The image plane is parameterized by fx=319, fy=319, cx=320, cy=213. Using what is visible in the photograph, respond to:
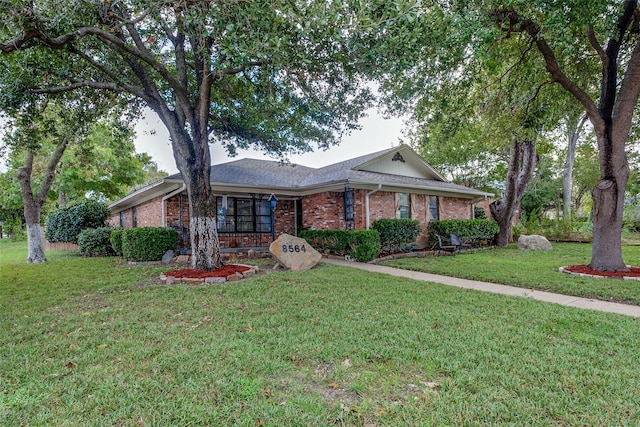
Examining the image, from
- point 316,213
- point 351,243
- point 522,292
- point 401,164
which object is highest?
point 401,164

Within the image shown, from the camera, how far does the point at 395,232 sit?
444 inches

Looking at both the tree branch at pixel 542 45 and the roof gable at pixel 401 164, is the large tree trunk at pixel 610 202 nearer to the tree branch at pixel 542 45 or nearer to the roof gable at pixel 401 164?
the tree branch at pixel 542 45

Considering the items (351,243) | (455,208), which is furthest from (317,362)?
(455,208)

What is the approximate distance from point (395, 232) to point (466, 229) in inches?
159

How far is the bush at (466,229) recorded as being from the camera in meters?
12.9

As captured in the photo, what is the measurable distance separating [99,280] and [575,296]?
385 inches

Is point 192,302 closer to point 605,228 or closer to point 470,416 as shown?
point 470,416

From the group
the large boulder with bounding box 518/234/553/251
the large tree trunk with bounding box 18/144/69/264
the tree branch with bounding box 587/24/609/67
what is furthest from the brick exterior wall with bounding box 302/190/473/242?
the large tree trunk with bounding box 18/144/69/264

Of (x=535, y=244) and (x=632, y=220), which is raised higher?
(x=632, y=220)

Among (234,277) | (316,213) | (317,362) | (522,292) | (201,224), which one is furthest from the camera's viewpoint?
(316,213)

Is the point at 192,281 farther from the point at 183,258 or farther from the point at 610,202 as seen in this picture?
the point at 610,202

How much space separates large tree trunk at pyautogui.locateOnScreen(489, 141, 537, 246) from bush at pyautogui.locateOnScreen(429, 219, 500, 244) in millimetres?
669

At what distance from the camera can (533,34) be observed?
7098 millimetres

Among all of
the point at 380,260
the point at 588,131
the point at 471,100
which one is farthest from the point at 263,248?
the point at 588,131
